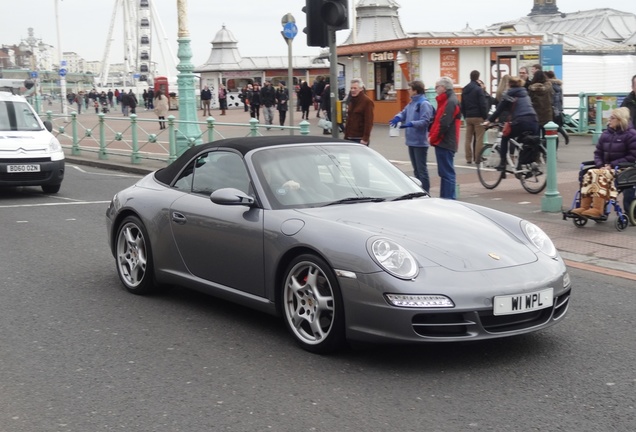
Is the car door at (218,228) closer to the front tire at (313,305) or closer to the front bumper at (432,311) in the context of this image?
the front tire at (313,305)

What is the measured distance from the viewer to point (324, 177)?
6.48 metres

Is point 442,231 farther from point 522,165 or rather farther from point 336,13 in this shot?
point 522,165

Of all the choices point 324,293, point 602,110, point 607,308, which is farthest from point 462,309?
point 602,110

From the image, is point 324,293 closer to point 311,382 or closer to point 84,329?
point 311,382

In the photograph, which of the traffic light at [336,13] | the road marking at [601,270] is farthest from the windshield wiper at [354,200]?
the traffic light at [336,13]

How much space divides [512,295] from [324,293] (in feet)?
3.68

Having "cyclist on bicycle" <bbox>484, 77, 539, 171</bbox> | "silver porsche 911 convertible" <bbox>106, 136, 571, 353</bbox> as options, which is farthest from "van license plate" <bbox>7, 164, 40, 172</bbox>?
"silver porsche 911 convertible" <bbox>106, 136, 571, 353</bbox>

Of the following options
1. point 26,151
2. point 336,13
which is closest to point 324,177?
point 336,13

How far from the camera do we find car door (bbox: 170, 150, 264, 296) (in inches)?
241

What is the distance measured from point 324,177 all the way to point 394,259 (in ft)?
4.35

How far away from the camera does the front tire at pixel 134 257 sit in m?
7.30

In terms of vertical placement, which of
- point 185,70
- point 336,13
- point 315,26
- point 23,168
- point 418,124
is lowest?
point 23,168

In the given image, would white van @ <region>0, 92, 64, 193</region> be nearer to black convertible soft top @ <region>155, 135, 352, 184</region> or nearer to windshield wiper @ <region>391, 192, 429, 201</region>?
black convertible soft top @ <region>155, 135, 352, 184</region>

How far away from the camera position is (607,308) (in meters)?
6.89
